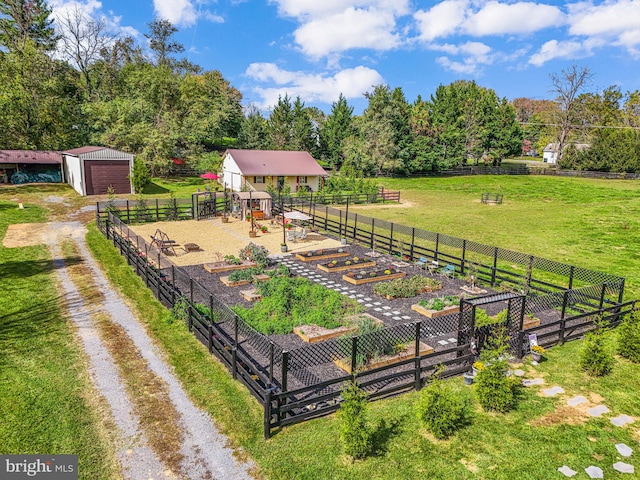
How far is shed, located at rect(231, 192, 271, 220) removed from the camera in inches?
1149

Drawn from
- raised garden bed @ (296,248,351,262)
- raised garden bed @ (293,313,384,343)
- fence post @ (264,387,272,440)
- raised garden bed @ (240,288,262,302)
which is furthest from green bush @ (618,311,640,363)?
raised garden bed @ (296,248,351,262)

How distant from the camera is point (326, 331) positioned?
11.8m

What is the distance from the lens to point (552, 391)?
933cm

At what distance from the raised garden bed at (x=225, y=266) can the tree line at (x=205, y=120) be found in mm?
29694

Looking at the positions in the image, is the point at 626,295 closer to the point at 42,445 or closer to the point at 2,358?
the point at 42,445

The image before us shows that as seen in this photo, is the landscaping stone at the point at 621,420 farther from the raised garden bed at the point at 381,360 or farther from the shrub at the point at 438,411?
the raised garden bed at the point at 381,360

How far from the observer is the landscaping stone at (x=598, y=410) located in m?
8.46

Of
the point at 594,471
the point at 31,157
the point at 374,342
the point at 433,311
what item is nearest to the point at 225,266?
the point at 433,311

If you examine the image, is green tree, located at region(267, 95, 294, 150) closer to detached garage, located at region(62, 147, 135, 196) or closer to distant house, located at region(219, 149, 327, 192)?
distant house, located at region(219, 149, 327, 192)

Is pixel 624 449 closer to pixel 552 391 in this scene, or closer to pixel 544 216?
pixel 552 391

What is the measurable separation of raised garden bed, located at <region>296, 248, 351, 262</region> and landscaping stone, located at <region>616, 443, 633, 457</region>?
1396cm

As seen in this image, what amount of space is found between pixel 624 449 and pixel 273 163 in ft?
132

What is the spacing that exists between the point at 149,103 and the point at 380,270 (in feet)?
142

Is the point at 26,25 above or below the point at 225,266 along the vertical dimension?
above
